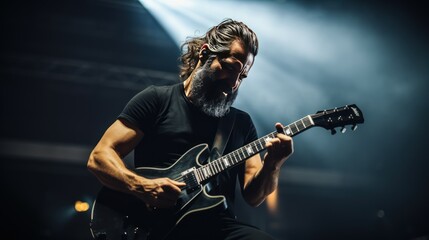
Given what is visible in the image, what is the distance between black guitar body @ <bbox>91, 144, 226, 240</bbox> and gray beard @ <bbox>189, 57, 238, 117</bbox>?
1.76 feet

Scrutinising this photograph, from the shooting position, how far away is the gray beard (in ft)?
9.53

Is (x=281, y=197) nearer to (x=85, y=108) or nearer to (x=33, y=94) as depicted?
(x=85, y=108)

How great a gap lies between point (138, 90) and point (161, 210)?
6043 millimetres

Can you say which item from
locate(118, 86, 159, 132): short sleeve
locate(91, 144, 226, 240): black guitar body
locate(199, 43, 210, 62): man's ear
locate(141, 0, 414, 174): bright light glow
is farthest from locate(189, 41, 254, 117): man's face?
locate(141, 0, 414, 174): bright light glow

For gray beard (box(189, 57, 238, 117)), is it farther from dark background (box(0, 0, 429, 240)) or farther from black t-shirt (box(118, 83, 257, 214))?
dark background (box(0, 0, 429, 240))

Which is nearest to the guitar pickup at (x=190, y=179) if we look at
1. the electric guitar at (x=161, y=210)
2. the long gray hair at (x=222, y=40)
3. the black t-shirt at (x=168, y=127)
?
the electric guitar at (x=161, y=210)

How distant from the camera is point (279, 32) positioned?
6.95 meters

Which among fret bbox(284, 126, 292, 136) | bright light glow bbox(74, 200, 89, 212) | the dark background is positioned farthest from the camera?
bright light glow bbox(74, 200, 89, 212)

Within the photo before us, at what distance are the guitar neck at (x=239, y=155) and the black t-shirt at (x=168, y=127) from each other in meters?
0.11

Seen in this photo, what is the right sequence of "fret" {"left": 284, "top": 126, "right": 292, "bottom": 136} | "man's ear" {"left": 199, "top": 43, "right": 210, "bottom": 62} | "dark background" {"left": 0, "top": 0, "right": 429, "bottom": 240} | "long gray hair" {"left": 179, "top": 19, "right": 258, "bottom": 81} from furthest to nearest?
"dark background" {"left": 0, "top": 0, "right": 429, "bottom": 240}
"man's ear" {"left": 199, "top": 43, "right": 210, "bottom": 62}
"long gray hair" {"left": 179, "top": 19, "right": 258, "bottom": 81}
"fret" {"left": 284, "top": 126, "right": 292, "bottom": 136}

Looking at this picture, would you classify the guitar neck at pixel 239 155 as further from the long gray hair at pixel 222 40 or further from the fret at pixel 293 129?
the long gray hair at pixel 222 40

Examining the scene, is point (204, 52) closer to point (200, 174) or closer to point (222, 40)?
point (222, 40)

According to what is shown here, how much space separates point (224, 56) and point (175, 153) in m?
0.77

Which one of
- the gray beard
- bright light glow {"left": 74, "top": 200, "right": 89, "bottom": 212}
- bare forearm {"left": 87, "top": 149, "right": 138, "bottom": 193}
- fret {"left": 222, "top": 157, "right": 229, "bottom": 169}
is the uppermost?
the gray beard
